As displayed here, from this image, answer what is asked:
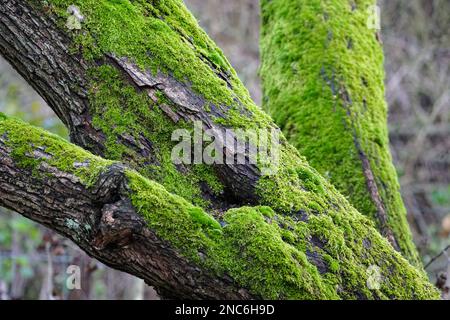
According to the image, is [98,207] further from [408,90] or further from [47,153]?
[408,90]

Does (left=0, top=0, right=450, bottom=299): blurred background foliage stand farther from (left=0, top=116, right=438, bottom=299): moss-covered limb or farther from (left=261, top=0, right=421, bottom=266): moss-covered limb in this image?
(left=0, top=116, right=438, bottom=299): moss-covered limb

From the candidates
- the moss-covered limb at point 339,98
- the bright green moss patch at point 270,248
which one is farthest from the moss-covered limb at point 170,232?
the moss-covered limb at point 339,98

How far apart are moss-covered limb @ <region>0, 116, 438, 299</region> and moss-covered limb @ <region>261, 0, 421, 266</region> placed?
0.83 m

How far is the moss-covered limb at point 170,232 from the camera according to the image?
6.63 feet

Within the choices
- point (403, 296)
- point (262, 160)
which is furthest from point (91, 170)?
point (403, 296)

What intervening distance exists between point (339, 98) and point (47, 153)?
1718 mm

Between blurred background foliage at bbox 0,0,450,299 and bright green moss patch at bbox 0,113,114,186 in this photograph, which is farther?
blurred background foliage at bbox 0,0,450,299

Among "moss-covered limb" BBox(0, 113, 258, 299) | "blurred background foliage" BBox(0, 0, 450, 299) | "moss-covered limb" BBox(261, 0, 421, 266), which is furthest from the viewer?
"blurred background foliage" BBox(0, 0, 450, 299)

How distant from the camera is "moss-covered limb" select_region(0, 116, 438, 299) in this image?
2021mm

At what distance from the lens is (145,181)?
206 centimetres

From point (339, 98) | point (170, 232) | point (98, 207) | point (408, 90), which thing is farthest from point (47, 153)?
point (408, 90)

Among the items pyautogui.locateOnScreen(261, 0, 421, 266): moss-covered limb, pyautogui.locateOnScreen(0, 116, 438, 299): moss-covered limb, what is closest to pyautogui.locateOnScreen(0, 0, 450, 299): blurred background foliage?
pyautogui.locateOnScreen(261, 0, 421, 266): moss-covered limb

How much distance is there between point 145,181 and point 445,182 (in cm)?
717

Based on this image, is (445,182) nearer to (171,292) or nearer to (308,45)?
(308,45)
